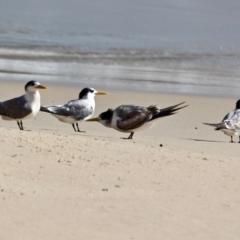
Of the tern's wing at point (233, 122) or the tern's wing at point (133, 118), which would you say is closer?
the tern's wing at point (133, 118)

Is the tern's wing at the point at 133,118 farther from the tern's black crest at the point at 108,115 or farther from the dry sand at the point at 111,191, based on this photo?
the dry sand at the point at 111,191

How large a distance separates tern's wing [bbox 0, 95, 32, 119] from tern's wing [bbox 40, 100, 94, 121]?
433mm

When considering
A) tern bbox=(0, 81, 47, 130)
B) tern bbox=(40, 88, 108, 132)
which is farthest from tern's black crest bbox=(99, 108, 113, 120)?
tern bbox=(0, 81, 47, 130)

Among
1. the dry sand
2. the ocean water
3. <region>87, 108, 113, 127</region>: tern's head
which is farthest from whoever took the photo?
the ocean water

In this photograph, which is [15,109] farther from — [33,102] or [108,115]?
[108,115]

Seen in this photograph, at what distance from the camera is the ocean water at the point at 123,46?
12.9 metres

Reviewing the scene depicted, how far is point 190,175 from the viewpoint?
5.68 m

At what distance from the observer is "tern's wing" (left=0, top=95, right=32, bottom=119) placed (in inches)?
337

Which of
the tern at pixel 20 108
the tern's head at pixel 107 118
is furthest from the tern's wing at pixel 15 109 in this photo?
the tern's head at pixel 107 118

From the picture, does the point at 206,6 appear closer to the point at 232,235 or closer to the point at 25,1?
the point at 25,1

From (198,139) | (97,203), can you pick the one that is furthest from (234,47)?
(97,203)

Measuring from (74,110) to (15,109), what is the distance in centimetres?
86

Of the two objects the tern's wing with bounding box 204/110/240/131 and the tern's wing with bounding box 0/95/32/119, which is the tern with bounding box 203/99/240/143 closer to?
the tern's wing with bounding box 204/110/240/131

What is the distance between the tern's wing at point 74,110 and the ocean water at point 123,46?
2.68m
